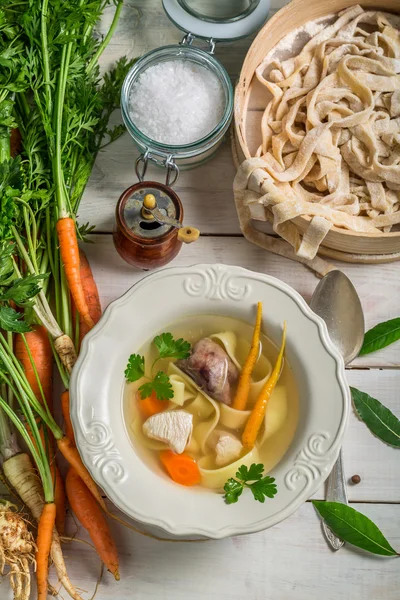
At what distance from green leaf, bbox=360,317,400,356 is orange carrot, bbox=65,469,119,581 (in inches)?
35.5

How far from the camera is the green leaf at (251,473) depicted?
1.83 metres

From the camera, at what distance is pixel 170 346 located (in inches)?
77.5

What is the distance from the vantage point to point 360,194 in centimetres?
217

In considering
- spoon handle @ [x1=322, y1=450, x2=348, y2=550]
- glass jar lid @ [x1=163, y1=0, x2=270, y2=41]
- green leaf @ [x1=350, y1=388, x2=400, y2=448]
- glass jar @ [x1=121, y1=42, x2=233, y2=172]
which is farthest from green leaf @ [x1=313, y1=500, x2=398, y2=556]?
glass jar lid @ [x1=163, y1=0, x2=270, y2=41]

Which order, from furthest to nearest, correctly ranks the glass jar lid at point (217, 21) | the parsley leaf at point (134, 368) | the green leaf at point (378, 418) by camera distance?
the glass jar lid at point (217, 21) → the green leaf at point (378, 418) → the parsley leaf at point (134, 368)

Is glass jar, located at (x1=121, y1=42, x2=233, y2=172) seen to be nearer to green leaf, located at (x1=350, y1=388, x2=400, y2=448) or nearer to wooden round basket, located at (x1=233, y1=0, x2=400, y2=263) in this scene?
wooden round basket, located at (x1=233, y1=0, x2=400, y2=263)

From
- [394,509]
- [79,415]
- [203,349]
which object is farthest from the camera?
[394,509]

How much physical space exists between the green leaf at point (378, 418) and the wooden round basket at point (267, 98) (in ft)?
1.37

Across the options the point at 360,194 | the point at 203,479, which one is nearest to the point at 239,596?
the point at 203,479

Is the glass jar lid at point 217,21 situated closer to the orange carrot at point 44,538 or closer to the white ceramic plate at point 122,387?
the white ceramic plate at point 122,387

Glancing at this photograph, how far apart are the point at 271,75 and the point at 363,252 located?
0.60 m

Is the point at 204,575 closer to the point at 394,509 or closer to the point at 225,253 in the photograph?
the point at 394,509

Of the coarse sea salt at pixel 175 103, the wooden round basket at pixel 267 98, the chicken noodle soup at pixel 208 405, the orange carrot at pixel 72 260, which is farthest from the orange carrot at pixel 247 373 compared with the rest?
the coarse sea salt at pixel 175 103

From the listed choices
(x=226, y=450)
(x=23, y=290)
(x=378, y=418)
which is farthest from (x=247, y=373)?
(x=23, y=290)
